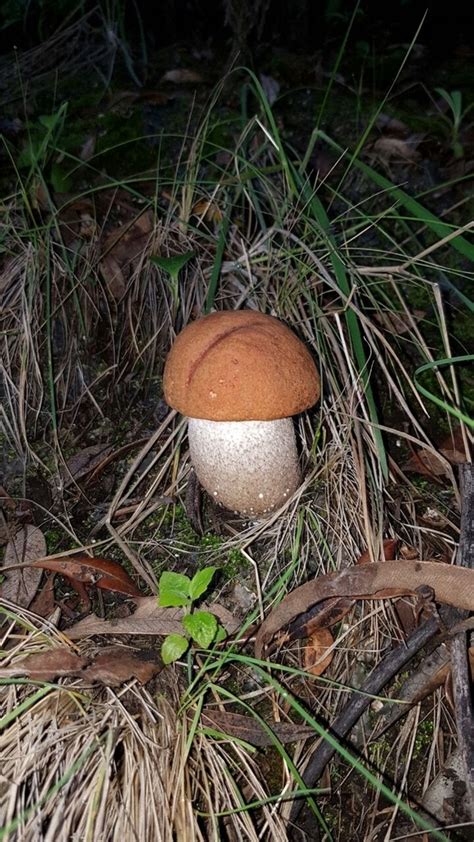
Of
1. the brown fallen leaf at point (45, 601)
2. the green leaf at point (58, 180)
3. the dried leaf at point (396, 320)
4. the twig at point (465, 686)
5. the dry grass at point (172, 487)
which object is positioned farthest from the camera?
the green leaf at point (58, 180)

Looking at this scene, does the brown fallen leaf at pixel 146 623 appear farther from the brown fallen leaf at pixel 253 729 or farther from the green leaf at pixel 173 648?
the brown fallen leaf at pixel 253 729

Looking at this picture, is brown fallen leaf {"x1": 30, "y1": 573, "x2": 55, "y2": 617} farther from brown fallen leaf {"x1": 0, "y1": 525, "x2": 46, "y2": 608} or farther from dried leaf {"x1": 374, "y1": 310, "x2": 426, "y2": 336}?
dried leaf {"x1": 374, "y1": 310, "x2": 426, "y2": 336}

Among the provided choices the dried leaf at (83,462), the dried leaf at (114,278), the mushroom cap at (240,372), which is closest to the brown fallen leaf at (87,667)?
the mushroom cap at (240,372)

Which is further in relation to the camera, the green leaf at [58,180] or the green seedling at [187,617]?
the green leaf at [58,180]

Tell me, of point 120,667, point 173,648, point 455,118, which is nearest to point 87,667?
point 120,667

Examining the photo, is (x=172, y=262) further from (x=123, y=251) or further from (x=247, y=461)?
(x=247, y=461)

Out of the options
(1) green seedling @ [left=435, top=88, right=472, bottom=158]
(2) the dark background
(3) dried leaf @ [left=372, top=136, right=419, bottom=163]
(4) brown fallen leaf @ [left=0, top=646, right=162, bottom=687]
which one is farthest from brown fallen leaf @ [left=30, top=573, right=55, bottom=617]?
(2) the dark background

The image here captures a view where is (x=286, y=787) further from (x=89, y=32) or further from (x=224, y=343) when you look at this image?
(x=89, y=32)
